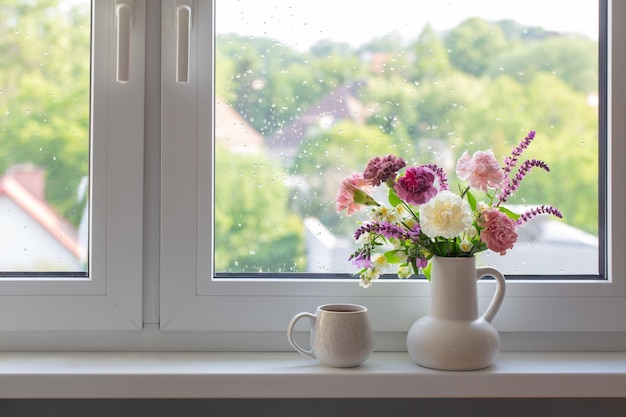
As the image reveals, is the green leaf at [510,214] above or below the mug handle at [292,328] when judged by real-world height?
above

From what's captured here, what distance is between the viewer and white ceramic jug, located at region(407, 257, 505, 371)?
108 cm

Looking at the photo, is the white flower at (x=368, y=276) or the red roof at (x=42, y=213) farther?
the red roof at (x=42, y=213)

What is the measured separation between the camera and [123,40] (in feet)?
3.78

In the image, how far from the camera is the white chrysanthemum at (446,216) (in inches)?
40.7

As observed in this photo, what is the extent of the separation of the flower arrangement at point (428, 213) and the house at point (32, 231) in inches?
19.7

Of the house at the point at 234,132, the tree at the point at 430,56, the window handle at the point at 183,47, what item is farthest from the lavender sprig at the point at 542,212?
the window handle at the point at 183,47

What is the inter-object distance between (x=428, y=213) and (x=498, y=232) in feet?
0.38

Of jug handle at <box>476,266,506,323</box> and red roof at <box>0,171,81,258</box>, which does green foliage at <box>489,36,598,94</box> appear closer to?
jug handle at <box>476,266,506,323</box>

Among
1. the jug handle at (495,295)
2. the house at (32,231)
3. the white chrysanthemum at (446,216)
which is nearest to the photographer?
the white chrysanthemum at (446,216)

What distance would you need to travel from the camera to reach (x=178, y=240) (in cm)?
121

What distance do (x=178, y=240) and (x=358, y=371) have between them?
0.39 m

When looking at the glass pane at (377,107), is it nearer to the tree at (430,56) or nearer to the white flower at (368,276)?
the tree at (430,56)

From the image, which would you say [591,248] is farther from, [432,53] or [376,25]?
[376,25]

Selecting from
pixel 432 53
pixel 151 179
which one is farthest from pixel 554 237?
pixel 151 179
